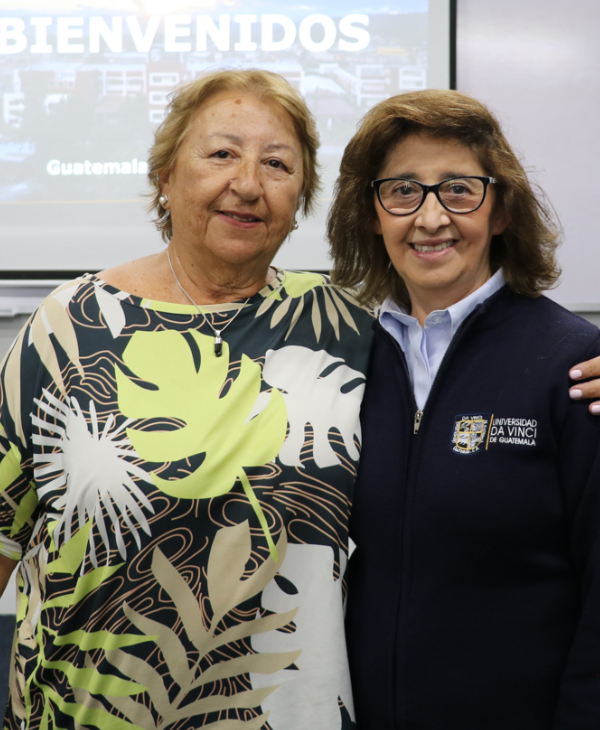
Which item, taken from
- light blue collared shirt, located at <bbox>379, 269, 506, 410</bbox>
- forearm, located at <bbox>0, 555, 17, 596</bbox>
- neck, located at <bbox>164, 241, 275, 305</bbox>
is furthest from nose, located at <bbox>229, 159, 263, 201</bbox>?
forearm, located at <bbox>0, 555, 17, 596</bbox>

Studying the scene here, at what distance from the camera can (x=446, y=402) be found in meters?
1.22

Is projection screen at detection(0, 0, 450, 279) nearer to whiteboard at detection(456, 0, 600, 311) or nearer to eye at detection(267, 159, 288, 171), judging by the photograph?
whiteboard at detection(456, 0, 600, 311)

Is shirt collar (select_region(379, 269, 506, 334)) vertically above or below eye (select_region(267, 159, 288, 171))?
below

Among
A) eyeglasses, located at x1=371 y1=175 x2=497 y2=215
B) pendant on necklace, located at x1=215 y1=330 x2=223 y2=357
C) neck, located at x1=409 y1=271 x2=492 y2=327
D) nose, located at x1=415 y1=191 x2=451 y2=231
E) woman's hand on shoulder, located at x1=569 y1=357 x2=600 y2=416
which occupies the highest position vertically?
eyeglasses, located at x1=371 y1=175 x2=497 y2=215

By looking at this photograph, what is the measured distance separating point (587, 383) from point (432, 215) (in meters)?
0.41

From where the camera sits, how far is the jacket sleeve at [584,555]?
1.08 m

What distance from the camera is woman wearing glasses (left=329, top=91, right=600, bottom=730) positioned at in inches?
44.8

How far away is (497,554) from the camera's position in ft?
3.78

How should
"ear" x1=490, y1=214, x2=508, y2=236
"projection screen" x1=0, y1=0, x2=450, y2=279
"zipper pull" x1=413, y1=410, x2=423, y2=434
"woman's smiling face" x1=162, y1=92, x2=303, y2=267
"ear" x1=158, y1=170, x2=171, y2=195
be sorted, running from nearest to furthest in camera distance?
"zipper pull" x1=413, y1=410, x2=423, y2=434 → "ear" x1=490, y1=214, x2=508, y2=236 → "woman's smiling face" x1=162, y1=92, x2=303, y2=267 → "ear" x1=158, y1=170, x2=171, y2=195 → "projection screen" x1=0, y1=0, x2=450, y2=279

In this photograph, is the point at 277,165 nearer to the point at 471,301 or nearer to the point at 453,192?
the point at 453,192

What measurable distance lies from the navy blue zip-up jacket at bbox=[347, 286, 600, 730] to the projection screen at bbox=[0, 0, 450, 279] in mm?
2135

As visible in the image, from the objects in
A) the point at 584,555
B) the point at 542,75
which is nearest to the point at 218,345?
the point at 584,555

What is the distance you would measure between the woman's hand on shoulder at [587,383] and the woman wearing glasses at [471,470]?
0.06ft

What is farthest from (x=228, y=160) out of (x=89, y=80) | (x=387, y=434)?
(x=89, y=80)
